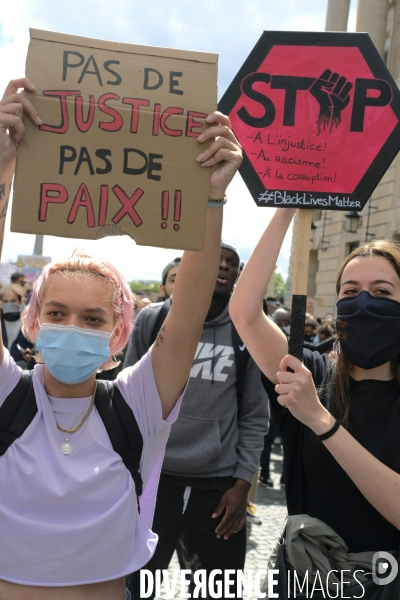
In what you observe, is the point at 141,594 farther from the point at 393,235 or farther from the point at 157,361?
the point at 393,235

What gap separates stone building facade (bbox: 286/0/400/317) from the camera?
22.9 meters

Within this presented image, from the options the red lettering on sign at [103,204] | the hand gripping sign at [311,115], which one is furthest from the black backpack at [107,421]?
the hand gripping sign at [311,115]

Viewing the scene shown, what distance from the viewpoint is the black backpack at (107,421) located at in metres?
1.82

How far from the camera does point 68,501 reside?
1.75m

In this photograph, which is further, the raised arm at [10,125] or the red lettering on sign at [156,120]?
the red lettering on sign at [156,120]

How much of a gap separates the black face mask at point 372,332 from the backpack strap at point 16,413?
106 cm

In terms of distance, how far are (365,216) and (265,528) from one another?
2052 centimetres

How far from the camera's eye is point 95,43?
1.83 metres

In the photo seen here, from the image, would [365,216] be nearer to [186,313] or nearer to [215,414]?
[215,414]

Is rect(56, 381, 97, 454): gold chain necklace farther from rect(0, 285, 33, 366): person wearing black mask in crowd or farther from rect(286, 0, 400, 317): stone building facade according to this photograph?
rect(286, 0, 400, 317): stone building facade

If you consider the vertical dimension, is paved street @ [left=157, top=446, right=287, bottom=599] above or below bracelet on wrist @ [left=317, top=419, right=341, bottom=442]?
below

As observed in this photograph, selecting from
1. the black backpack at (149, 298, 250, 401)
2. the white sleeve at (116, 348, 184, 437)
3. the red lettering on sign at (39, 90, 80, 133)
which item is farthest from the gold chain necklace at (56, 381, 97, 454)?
the black backpack at (149, 298, 250, 401)

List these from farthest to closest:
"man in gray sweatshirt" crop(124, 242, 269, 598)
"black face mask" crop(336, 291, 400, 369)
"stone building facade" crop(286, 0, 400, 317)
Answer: "stone building facade" crop(286, 0, 400, 317)
"man in gray sweatshirt" crop(124, 242, 269, 598)
"black face mask" crop(336, 291, 400, 369)

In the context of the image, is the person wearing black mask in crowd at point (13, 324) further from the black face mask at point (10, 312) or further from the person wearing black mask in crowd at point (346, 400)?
Result: the person wearing black mask in crowd at point (346, 400)
